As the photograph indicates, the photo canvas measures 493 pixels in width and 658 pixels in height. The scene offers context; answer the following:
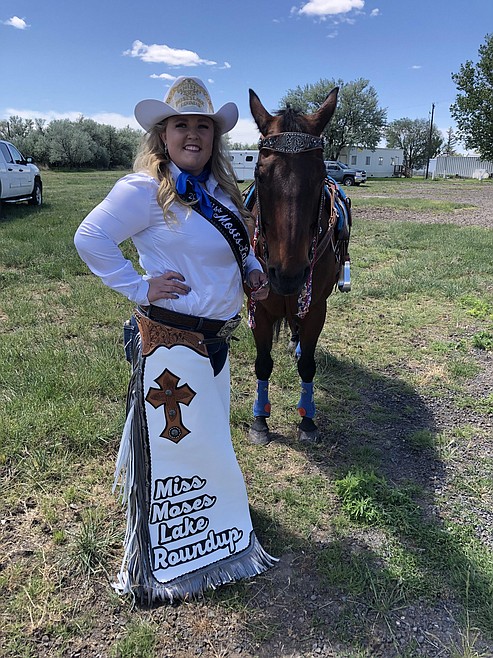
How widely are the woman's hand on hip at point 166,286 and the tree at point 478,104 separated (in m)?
38.8

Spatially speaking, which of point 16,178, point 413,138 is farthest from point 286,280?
point 413,138

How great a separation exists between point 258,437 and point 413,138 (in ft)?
288

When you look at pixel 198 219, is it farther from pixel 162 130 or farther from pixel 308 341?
A: pixel 308 341

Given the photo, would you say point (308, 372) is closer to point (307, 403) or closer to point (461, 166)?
point (307, 403)

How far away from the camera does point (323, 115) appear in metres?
2.48

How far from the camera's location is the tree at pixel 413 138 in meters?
78.1

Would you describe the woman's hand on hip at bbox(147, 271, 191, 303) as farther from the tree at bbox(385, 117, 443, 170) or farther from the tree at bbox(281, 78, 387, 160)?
the tree at bbox(385, 117, 443, 170)

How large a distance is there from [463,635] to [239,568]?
0.98m

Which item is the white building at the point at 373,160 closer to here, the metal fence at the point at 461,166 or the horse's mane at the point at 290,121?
the metal fence at the point at 461,166

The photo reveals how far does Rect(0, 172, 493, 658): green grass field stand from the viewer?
1983 mm

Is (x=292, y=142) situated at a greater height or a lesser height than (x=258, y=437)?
greater

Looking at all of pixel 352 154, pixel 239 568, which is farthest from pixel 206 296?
pixel 352 154

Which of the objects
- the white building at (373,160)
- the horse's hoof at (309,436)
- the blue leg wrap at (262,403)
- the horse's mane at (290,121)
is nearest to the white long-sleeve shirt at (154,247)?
the horse's mane at (290,121)

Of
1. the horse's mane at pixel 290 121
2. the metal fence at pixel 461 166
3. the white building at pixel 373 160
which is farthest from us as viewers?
the white building at pixel 373 160
